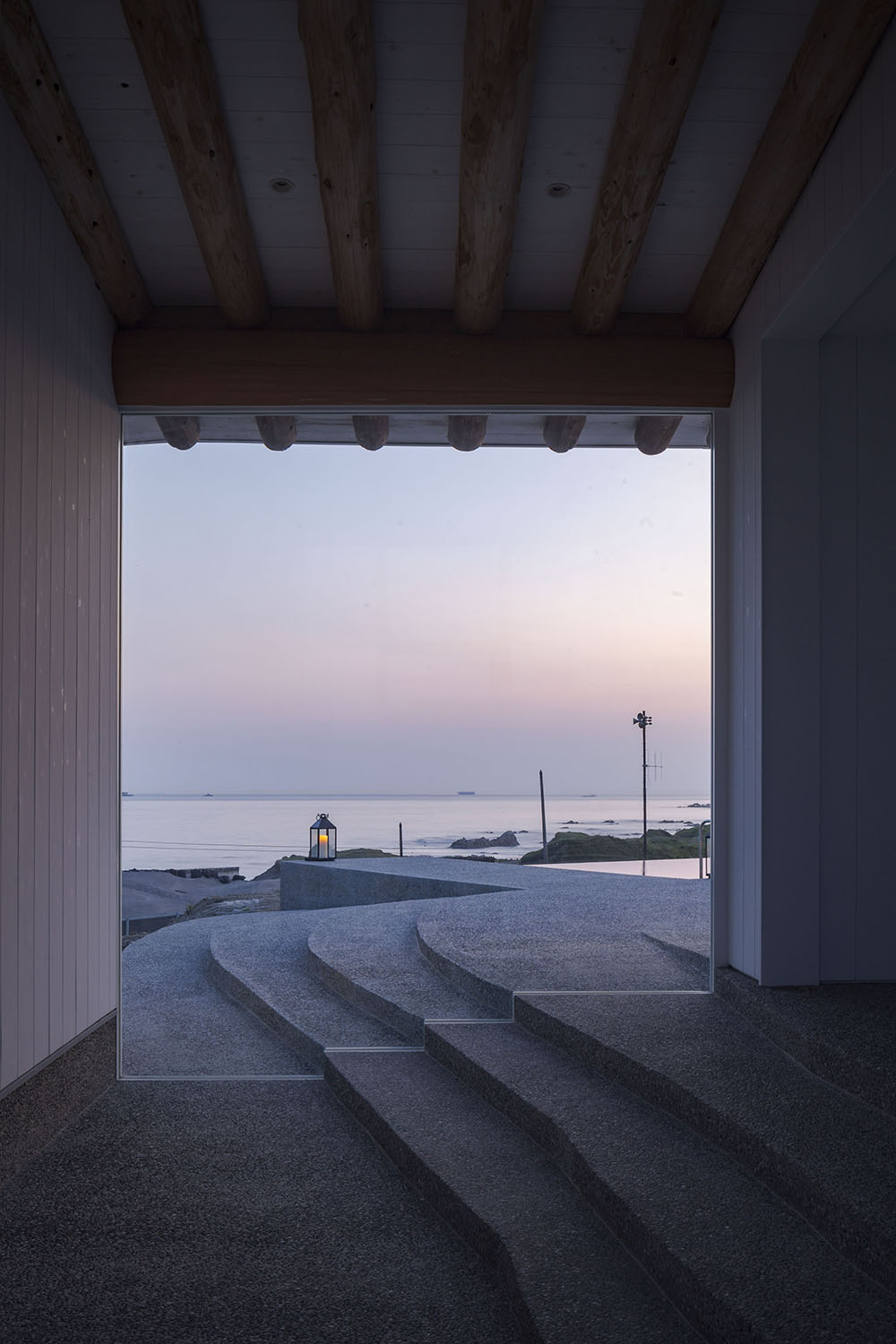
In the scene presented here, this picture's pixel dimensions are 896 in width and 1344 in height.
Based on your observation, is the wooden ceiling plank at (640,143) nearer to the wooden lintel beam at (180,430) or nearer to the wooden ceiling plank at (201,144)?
the wooden ceiling plank at (201,144)

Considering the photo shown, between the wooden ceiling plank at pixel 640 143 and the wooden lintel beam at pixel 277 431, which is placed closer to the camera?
the wooden ceiling plank at pixel 640 143

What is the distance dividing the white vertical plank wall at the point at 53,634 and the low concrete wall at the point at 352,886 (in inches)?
158

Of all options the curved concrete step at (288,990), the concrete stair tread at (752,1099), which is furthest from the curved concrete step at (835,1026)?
the curved concrete step at (288,990)

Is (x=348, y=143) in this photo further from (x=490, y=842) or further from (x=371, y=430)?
(x=490, y=842)

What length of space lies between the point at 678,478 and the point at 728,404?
1.23 meters

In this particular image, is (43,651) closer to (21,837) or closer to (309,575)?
(21,837)

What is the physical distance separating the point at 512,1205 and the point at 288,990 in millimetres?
2650

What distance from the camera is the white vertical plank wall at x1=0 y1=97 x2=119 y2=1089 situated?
305 centimetres

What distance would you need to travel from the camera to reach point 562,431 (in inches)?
186

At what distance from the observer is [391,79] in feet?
10.4

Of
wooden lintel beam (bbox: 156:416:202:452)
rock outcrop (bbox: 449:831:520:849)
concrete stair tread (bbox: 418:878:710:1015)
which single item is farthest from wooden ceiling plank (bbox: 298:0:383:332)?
rock outcrop (bbox: 449:831:520:849)

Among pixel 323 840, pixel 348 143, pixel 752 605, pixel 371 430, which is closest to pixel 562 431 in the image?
pixel 371 430

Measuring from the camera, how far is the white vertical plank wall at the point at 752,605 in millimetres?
3342

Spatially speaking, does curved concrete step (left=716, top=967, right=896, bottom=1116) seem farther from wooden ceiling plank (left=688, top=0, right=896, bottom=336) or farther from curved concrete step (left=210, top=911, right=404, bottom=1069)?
wooden ceiling plank (left=688, top=0, right=896, bottom=336)
